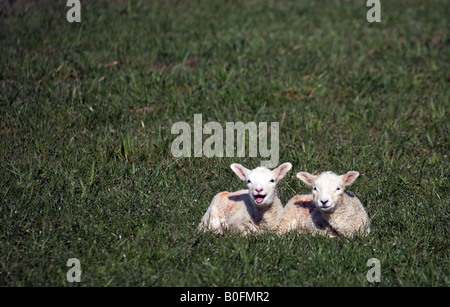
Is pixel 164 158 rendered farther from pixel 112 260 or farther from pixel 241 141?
pixel 112 260

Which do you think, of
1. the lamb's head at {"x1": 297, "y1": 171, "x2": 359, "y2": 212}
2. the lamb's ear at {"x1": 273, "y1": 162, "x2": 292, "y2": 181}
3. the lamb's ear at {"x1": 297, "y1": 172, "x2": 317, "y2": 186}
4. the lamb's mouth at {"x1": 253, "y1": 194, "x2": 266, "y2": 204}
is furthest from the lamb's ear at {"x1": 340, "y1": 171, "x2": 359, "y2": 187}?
the lamb's mouth at {"x1": 253, "y1": 194, "x2": 266, "y2": 204}

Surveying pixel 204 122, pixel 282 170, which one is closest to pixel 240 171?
pixel 282 170

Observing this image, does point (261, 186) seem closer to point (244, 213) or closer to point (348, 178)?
point (244, 213)

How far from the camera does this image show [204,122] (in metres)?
8.02

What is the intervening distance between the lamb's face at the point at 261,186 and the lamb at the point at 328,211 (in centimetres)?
41

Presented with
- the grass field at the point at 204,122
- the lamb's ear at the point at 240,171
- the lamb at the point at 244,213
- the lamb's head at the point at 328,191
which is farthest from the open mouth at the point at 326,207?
the lamb's ear at the point at 240,171

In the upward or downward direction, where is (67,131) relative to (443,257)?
upward

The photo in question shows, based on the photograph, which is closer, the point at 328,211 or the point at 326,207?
the point at 326,207

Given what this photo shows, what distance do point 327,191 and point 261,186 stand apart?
60cm

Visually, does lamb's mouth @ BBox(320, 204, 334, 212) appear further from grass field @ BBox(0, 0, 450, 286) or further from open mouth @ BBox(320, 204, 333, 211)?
grass field @ BBox(0, 0, 450, 286)

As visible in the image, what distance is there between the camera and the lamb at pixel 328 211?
530 cm

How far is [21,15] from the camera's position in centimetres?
1030

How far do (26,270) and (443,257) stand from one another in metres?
3.59
